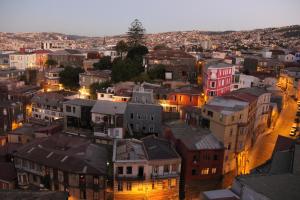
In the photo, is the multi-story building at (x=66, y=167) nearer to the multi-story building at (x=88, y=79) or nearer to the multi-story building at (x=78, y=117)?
the multi-story building at (x=78, y=117)

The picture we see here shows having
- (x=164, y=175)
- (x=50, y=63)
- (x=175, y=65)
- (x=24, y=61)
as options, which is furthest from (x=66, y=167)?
(x=24, y=61)

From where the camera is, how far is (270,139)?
119ft

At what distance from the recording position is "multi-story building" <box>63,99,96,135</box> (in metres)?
36.8

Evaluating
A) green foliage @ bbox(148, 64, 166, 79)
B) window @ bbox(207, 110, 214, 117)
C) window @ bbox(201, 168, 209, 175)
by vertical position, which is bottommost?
window @ bbox(201, 168, 209, 175)

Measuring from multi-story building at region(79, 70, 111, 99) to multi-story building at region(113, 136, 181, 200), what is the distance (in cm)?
2549

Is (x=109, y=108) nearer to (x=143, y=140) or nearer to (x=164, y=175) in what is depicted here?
(x=143, y=140)

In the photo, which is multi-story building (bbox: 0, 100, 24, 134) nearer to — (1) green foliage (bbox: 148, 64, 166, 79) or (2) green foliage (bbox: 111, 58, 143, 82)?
(2) green foliage (bbox: 111, 58, 143, 82)

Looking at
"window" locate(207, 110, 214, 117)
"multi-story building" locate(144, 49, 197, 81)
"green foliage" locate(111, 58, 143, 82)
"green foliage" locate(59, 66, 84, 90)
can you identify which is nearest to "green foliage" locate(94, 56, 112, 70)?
"green foliage" locate(59, 66, 84, 90)

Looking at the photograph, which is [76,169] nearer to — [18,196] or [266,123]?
[18,196]

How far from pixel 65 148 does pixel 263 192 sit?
727 inches

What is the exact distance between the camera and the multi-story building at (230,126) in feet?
92.2

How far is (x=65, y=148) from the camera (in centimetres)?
2961

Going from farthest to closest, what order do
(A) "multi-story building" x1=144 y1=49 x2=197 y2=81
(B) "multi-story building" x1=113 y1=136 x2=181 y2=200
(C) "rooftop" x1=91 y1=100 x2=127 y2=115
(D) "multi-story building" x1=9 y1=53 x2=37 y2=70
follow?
(D) "multi-story building" x1=9 y1=53 x2=37 y2=70 → (A) "multi-story building" x1=144 y1=49 x2=197 y2=81 → (C) "rooftop" x1=91 y1=100 x2=127 y2=115 → (B) "multi-story building" x1=113 y1=136 x2=181 y2=200

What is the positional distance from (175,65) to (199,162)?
84.4 feet
